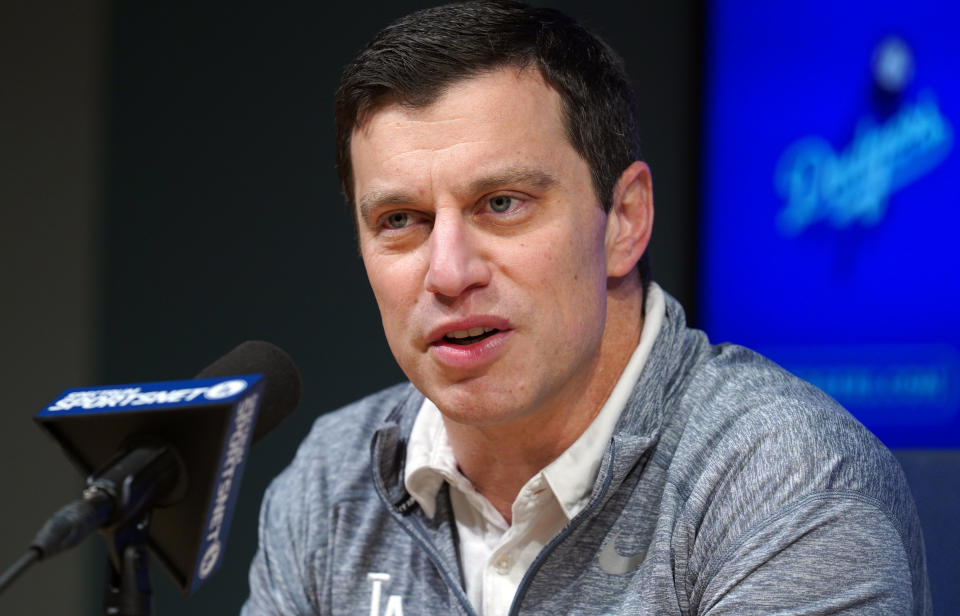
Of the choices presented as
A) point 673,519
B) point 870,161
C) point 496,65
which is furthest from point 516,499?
point 870,161

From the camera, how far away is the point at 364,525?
1675 millimetres

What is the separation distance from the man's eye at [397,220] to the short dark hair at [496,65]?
159 mm

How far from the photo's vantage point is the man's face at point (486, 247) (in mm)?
1440

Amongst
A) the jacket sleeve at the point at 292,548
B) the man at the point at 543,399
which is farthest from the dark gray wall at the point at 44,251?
the man at the point at 543,399

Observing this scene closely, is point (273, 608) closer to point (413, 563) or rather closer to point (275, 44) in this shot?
point (413, 563)

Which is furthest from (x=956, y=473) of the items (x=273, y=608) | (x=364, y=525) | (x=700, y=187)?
(x=700, y=187)

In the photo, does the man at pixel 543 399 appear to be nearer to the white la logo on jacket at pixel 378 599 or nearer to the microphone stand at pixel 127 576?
the white la logo on jacket at pixel 378 599

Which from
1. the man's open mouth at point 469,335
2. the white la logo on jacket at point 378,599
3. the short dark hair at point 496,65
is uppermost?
the short dark hair at point 496,65

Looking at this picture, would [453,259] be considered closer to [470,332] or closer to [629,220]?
[470,332]

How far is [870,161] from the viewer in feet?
8.27

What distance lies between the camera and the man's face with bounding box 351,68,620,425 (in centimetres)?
A: 144

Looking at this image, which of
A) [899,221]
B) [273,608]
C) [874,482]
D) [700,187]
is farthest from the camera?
[700,187]

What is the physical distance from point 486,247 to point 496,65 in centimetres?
27

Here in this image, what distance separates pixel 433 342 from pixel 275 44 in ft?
5.42
